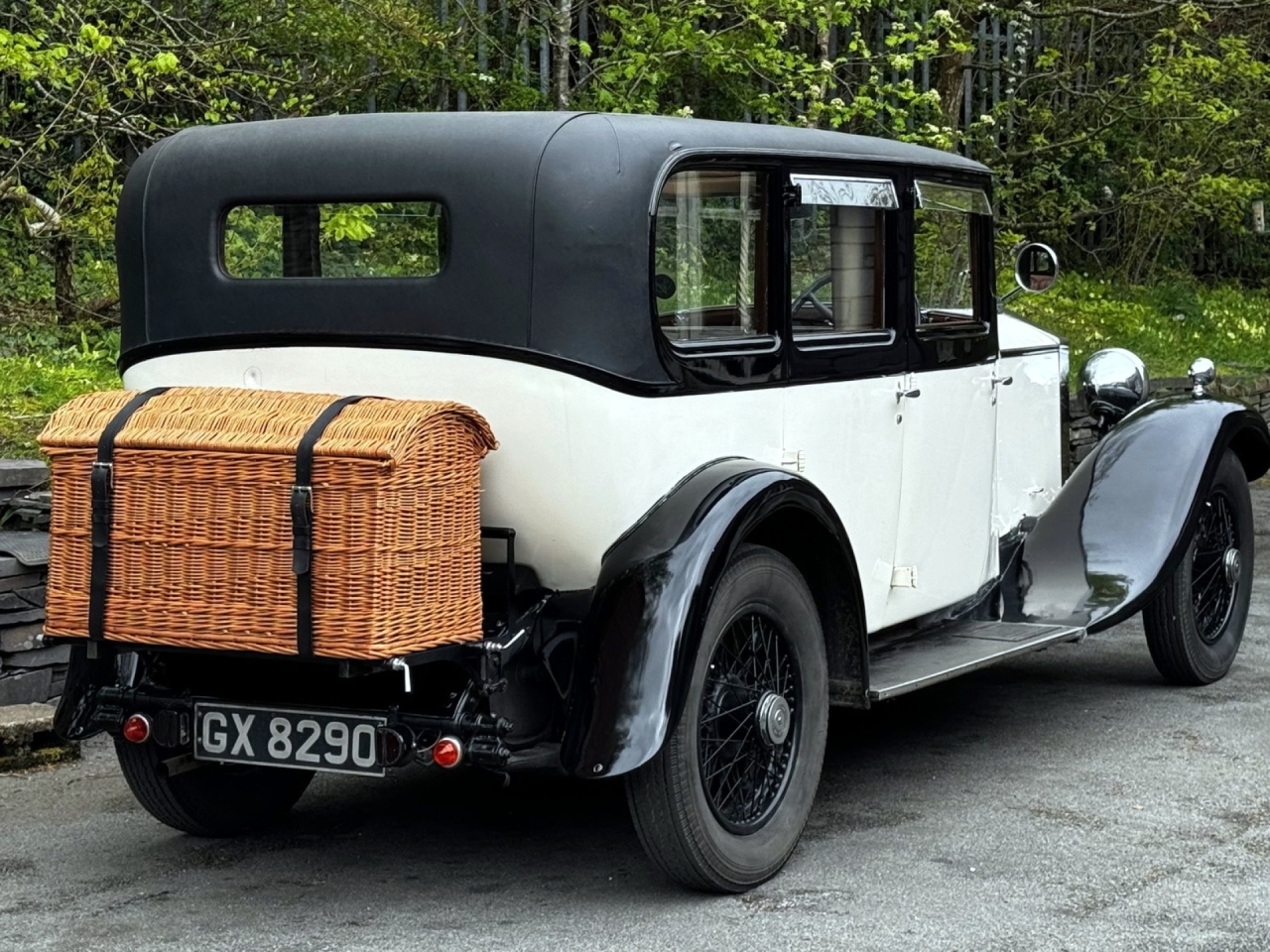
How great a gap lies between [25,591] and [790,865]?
260 cm

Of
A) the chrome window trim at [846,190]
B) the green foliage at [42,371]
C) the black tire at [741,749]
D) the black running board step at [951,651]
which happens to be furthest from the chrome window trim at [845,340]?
the green foliage at [42,371]

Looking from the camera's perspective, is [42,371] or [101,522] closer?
[101,522]

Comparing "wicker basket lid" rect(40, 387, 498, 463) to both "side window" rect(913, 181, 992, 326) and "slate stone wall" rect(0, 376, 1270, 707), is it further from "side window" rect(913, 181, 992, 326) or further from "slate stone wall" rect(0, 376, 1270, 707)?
"side window" rect(913, 181, 992, 326)

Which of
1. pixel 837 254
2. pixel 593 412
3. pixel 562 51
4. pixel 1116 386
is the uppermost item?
pixel 562 51

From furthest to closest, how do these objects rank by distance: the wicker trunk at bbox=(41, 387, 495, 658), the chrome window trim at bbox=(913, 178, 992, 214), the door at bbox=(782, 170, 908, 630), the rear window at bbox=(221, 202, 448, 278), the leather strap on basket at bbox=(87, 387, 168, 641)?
1. the chrome window trim at bbox=(913, 178, 992, 214)
2. the door at bbox=(782, 170, 908, 630)
3. the rear window at bbox=(221, 202, 448, 278)
4. the leather strap on basket at bbox=(87, 387, 168, 641)
5. the wicker trunk at bbox=(41, 387, 495, 658)

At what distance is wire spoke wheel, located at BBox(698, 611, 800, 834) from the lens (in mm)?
4305

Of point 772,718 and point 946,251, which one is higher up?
point 946,251

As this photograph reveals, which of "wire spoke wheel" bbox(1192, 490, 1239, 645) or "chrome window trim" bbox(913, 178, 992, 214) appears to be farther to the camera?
"wire spoke wheel" bbox(1192, 490, 1239, 645)

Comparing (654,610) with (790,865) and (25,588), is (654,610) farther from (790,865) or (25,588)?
(25,588)

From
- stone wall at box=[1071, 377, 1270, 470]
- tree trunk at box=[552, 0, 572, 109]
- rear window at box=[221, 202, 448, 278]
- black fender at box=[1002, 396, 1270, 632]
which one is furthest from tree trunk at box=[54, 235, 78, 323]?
black fender at box=[1002, 396, 1270, 632]

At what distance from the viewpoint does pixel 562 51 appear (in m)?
9.23

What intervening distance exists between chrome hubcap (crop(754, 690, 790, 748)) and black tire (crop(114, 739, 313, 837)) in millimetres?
1275

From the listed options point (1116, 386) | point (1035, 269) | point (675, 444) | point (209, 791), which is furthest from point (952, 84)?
point (209, 791)

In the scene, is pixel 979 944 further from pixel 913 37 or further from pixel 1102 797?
pixel 913 37
